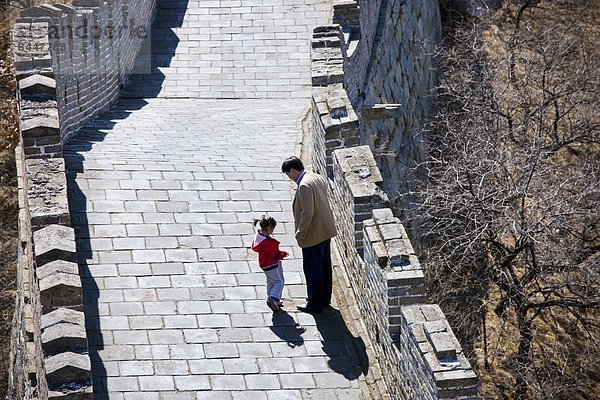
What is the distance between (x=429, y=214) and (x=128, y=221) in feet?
20.8

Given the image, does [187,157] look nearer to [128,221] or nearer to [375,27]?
[128,221]

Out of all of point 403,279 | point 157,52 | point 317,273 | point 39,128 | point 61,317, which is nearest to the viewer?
point 61,317

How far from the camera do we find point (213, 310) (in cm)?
1066

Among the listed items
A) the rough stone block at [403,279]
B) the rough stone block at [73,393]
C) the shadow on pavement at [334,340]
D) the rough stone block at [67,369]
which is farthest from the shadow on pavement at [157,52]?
the rough stone block at [73,393]

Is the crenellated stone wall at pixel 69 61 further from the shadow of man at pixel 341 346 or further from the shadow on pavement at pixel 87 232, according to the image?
the shadow of man at pixel 341 346

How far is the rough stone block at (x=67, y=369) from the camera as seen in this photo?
887 cm

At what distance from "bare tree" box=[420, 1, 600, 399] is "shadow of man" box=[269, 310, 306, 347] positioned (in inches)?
204

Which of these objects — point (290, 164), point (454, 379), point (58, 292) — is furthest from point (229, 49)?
point (454, 379)

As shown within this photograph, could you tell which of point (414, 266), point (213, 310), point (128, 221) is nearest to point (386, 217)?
point (414, 266)

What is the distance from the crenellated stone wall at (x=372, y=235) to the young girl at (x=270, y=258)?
73cm

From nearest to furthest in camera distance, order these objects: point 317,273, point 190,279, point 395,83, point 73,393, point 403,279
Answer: point 73,393, point 403,279, point 317,273, point 190,279, point 395,83

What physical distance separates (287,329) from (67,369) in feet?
7.48

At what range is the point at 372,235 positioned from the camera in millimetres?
10289

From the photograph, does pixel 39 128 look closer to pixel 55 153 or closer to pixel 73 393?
pixel 55 153
